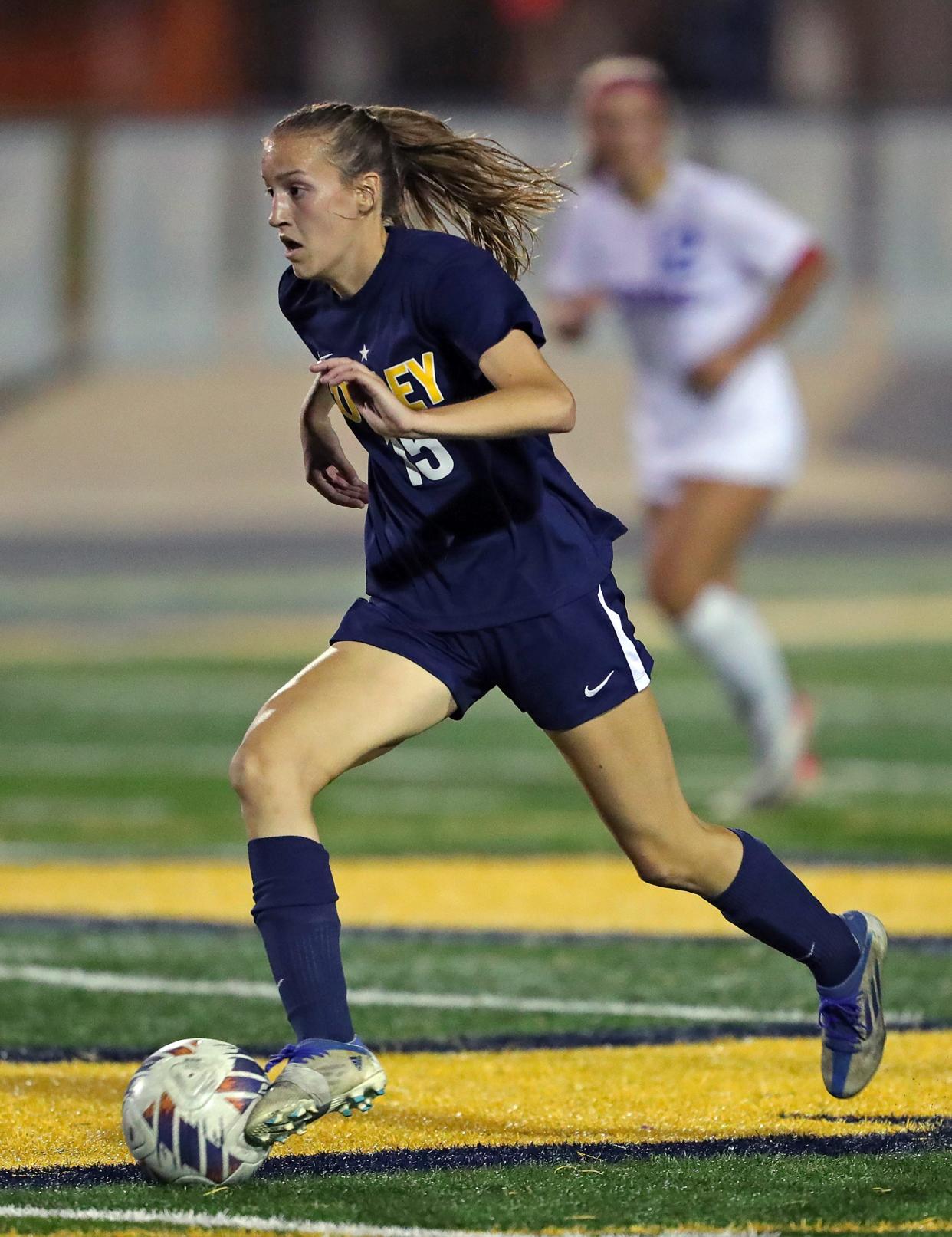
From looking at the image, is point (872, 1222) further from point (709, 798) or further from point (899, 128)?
point (899, 128)

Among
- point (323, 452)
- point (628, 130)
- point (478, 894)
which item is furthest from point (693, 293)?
point (323, 452)

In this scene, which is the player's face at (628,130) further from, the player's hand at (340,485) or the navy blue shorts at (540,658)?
the navy blue shorts at (540,658)

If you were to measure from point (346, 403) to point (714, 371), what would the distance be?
4559mm

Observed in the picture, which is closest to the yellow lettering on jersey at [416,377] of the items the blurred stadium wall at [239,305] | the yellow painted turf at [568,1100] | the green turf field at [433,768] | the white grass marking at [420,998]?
the yellow painted turf at [568,1100]

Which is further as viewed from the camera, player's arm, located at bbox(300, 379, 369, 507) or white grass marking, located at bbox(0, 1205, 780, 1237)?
player's arm, located at bbox(300, 379, 369, 507)

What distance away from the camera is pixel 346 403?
454cm

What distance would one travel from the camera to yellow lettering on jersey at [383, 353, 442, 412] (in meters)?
4.46

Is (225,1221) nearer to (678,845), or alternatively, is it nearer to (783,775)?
(678,845)

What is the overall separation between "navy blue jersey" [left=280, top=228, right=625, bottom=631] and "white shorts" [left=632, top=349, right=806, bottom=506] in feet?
15.3

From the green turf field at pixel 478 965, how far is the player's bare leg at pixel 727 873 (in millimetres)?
166

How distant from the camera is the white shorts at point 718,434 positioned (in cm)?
931

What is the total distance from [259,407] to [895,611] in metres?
14.1

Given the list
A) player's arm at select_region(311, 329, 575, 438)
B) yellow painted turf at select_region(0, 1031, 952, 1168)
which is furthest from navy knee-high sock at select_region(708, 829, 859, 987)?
player's arm at select_region(311, 329, 575, 438)

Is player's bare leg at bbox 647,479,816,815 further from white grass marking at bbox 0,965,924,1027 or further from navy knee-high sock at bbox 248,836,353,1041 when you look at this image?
navy knee-high sock at bbox 248,836,353,1041
